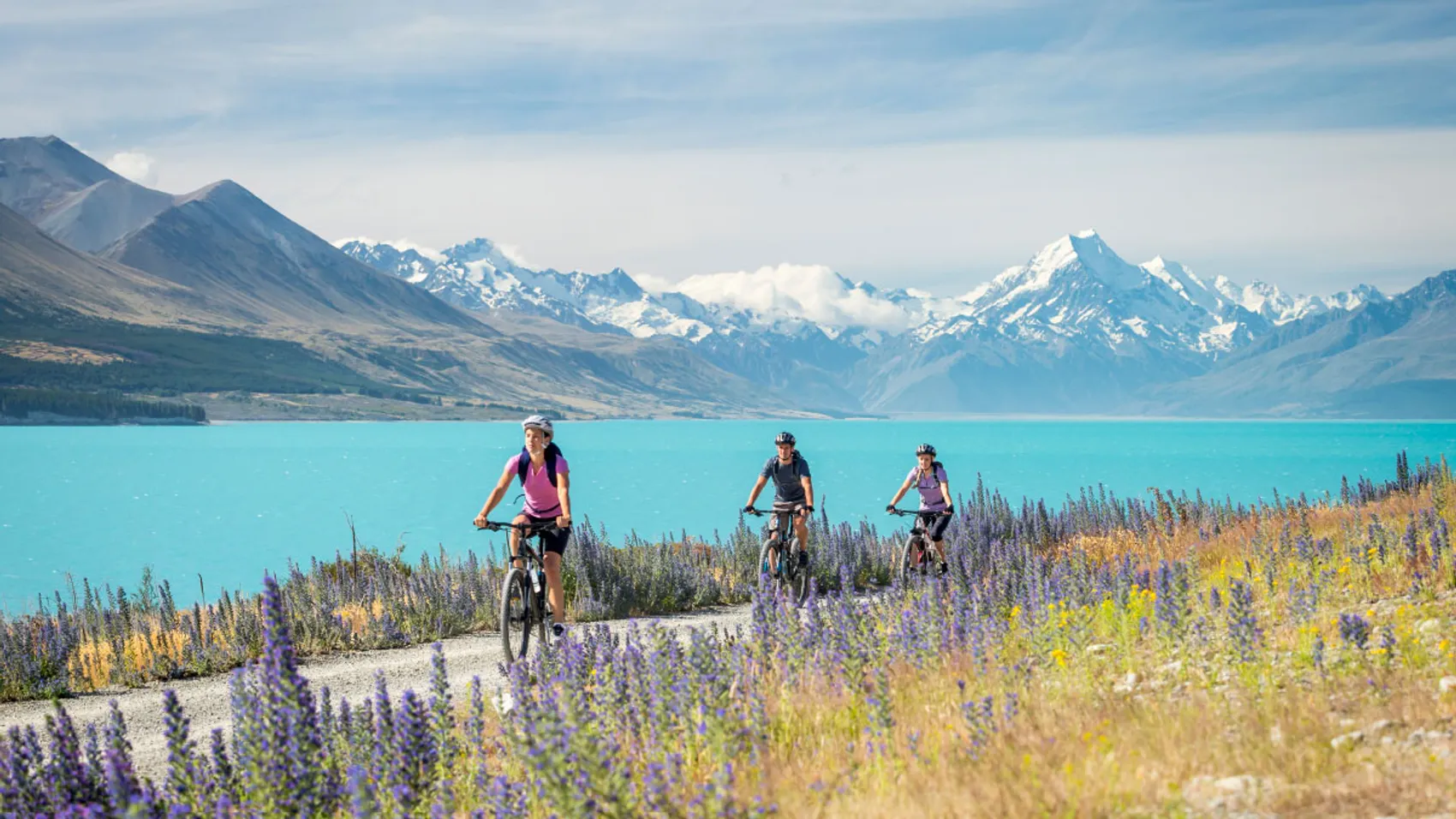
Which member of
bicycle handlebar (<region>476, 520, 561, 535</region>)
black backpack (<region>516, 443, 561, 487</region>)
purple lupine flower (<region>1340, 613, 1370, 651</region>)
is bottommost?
purple lupine flower (<region>1340, 613, 1370, 651</region>)

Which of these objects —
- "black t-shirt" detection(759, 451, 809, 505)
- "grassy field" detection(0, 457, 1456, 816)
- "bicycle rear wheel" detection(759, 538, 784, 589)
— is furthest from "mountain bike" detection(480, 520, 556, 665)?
"black t-shirt" detection(759, 451, 809, 505)

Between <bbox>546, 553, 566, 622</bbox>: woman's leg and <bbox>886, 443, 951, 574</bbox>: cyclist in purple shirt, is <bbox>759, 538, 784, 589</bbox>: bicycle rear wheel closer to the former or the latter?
<bbox>886, 443, 951, 574</bbox>: cyclist in purple shirt

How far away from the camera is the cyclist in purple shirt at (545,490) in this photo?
36.2ft

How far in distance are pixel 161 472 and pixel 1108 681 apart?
4642 inches

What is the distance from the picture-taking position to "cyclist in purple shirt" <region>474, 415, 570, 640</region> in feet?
36.2

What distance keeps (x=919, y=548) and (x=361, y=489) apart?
8355cm

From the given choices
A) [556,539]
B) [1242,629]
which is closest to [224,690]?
[556,539]

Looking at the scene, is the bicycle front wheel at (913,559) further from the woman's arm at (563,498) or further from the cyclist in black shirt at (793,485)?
the woman's arm at (563,498)

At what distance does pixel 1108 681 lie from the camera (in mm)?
7305

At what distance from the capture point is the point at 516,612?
11.3m

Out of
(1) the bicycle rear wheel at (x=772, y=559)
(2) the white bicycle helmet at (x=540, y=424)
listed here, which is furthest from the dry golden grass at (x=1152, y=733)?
(1) the bicycle rear wheel at (x=772, y=559)

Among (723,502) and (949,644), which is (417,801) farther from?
(723,502)

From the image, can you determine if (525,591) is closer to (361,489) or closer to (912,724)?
(912,724)

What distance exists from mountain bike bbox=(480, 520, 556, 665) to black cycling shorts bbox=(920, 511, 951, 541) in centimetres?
564
